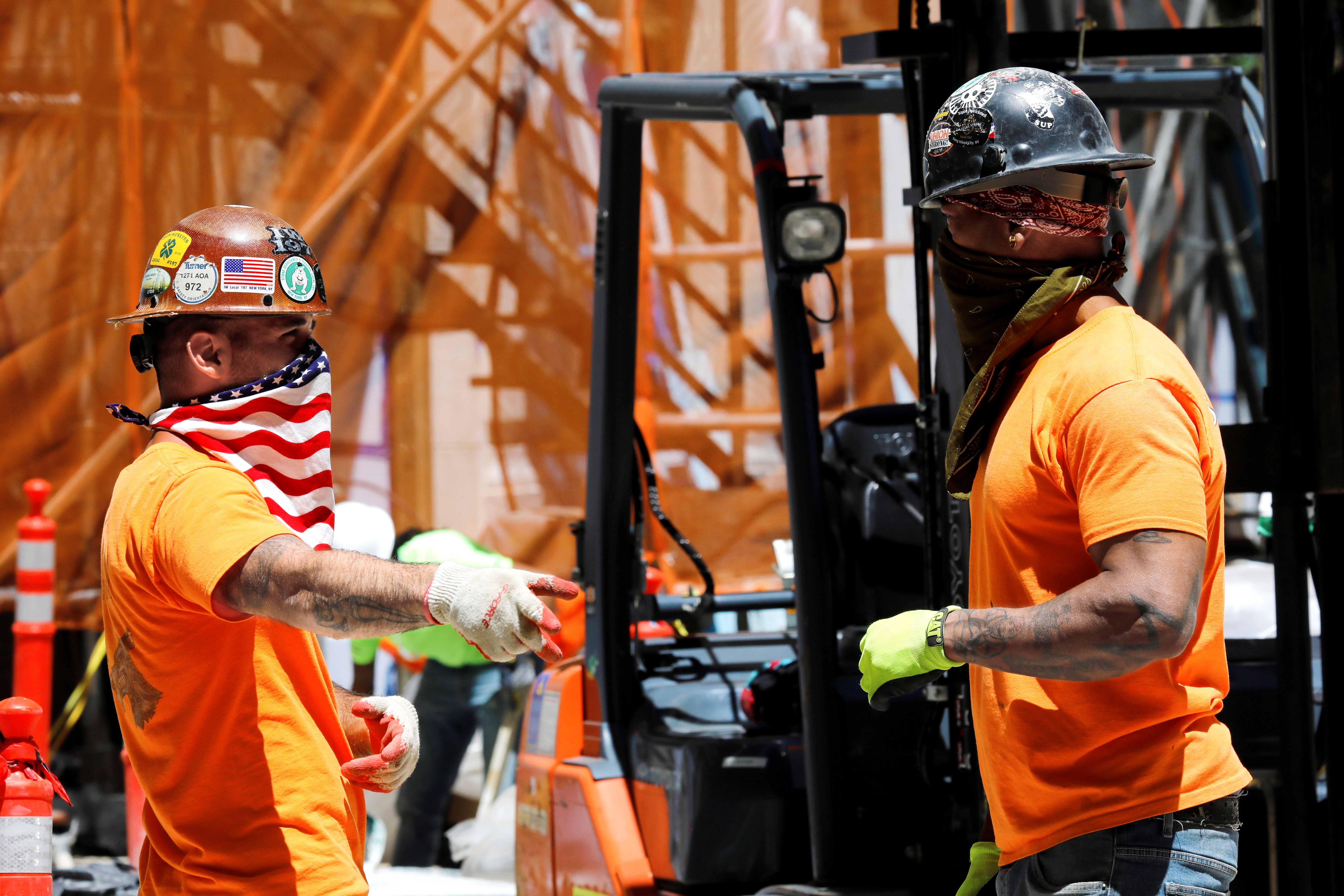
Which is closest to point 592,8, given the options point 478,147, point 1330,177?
point 478,147

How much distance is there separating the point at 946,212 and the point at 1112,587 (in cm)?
68

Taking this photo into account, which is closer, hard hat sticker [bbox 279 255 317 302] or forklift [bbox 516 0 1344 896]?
hard hat sticker [bbox 279 255 317 302]

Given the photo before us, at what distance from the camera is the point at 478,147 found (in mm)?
8914

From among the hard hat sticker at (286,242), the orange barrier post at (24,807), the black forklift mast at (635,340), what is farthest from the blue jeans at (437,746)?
the hard hat sticker at (286,242)

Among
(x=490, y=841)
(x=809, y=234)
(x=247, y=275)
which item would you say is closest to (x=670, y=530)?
(x=809, y=234)

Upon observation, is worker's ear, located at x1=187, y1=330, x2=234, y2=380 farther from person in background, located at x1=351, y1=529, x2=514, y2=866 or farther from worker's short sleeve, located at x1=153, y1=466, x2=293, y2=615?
person in background, located at x1=351, y1=529, x2=514, y2=866

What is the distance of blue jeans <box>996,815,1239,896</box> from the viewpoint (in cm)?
183

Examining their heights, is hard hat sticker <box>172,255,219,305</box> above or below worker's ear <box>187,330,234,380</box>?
above

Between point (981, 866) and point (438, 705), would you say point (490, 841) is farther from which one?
point (981, 866)

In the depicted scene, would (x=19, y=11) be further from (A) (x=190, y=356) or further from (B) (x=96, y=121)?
(A) (x=190, y=356)

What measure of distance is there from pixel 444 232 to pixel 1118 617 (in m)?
7.59

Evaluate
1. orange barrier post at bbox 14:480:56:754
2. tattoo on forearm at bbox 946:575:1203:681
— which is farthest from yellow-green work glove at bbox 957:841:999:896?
orange barrier post at bbox 14:480:56:754

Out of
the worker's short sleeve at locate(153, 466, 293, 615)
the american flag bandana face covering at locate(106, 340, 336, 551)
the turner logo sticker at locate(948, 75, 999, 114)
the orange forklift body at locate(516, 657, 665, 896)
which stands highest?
the turner logo sticker at locate(948, 75, 999, 114)

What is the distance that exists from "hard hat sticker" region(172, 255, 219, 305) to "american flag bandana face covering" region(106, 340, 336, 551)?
0.15m
